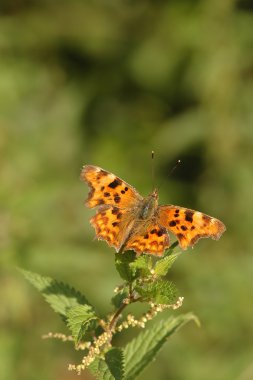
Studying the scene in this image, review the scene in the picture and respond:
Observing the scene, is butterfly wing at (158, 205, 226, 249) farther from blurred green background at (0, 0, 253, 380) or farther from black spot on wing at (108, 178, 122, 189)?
blurred green background at (0, 0, 253, 380)

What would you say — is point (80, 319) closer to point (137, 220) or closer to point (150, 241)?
point (150, 241)

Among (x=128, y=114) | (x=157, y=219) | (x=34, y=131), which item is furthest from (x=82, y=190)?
(x=157, y=219)

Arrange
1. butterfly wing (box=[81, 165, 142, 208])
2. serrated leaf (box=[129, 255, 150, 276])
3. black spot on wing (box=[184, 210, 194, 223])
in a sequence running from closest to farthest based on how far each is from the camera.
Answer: serrated leaf (box=[129, 255, 150, 276])
black spot on wing (box=[184, 210, 194, 223])
butterfly wing (box=[81, 165, 142, 208])

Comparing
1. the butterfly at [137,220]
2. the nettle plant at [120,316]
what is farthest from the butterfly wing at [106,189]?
the nettle plant at [120,316]

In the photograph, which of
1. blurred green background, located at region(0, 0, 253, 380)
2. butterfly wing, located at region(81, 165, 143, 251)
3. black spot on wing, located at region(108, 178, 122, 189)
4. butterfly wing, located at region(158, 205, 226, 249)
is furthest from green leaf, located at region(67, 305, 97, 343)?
blurred green background, located at region(0, 0, 253, 380)

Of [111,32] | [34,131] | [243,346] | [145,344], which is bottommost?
[145,344]

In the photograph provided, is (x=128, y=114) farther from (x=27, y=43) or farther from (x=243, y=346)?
(x=243, y=346)

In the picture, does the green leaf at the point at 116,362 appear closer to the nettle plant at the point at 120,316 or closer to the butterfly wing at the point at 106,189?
the nettle plant at the point at 120,316
